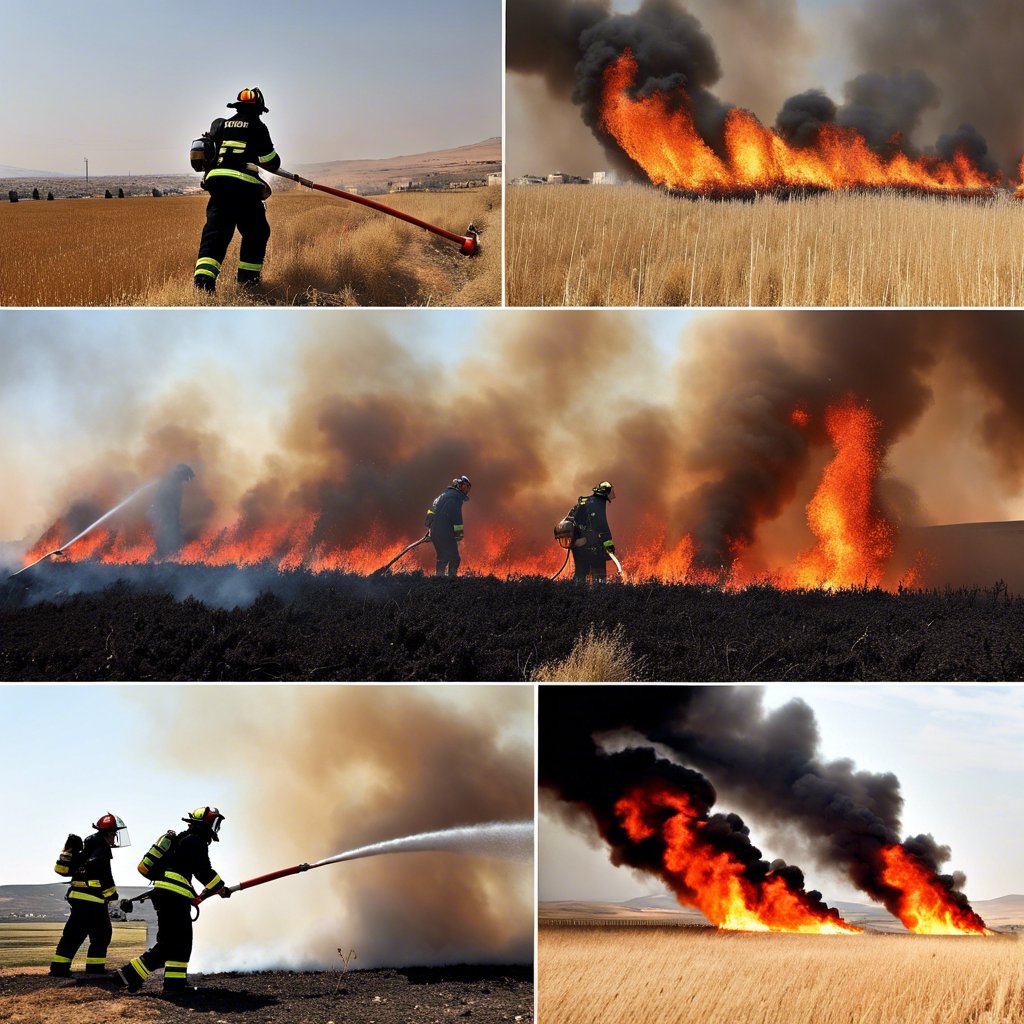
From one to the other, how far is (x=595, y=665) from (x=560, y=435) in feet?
8.93

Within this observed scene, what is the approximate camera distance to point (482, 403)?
1188 centimetres

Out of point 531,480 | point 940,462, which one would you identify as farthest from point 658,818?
point 940,462

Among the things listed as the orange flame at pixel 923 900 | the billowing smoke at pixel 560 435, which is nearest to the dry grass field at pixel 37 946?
the billowing smoke at pixel 560 435

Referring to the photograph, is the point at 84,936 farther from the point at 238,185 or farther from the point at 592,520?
the point at 238,185

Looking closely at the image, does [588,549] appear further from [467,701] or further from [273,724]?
→ [273,724]

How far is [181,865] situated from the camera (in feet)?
31.3

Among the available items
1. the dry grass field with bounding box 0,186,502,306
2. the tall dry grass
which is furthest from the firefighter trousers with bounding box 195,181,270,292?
the tall dry grass

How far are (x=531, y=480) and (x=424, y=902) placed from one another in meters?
4.10

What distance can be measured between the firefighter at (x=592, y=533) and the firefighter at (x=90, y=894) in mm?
4726

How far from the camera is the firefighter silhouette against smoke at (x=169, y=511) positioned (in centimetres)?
1158

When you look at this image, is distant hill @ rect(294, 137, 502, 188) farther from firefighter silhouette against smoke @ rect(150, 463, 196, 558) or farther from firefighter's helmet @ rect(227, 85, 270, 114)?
firefighter silhouette against smoke @ rect(150, 463, 196, 558)

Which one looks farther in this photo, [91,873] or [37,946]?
[37,946]

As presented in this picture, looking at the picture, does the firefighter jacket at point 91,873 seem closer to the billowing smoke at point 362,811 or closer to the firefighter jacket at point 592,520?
the billowing smoke at point 362,811

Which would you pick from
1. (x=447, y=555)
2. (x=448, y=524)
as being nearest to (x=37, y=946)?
(x=447, y=555)
